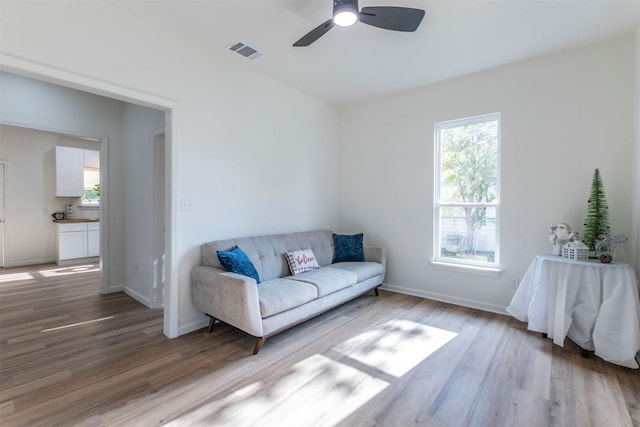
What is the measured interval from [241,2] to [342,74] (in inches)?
62.5

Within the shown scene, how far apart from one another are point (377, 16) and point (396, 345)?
8.70 ft

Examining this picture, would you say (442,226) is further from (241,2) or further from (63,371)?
(63,371)

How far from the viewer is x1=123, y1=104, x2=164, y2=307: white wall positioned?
362 cm

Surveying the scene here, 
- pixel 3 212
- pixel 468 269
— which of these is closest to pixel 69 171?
pixel 3 212

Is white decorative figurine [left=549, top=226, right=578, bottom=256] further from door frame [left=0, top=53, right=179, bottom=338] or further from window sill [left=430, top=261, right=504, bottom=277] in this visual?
door frame [left=0, top=53, right=179, bottom=338]

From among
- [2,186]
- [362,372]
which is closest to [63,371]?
[362,372]

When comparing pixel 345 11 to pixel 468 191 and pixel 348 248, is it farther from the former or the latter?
pixel 348 248

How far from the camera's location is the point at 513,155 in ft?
11.0

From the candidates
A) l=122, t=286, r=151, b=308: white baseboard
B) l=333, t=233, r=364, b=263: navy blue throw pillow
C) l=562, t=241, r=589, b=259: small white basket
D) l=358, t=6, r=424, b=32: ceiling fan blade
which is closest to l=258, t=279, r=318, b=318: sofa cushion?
l=333, t=233, r=364, b=263: navy blue throw pillow

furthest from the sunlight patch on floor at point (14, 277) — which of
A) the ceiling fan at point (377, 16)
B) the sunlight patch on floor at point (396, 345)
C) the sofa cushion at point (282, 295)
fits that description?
the ceiling fan at point (377, 16)

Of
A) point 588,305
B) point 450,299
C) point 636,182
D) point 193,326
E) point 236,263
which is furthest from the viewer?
point 450,299

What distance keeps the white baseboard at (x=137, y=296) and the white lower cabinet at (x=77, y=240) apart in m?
2.99

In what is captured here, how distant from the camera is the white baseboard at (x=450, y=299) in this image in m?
3.46

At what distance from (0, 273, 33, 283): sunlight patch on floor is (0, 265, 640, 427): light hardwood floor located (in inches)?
80.7
